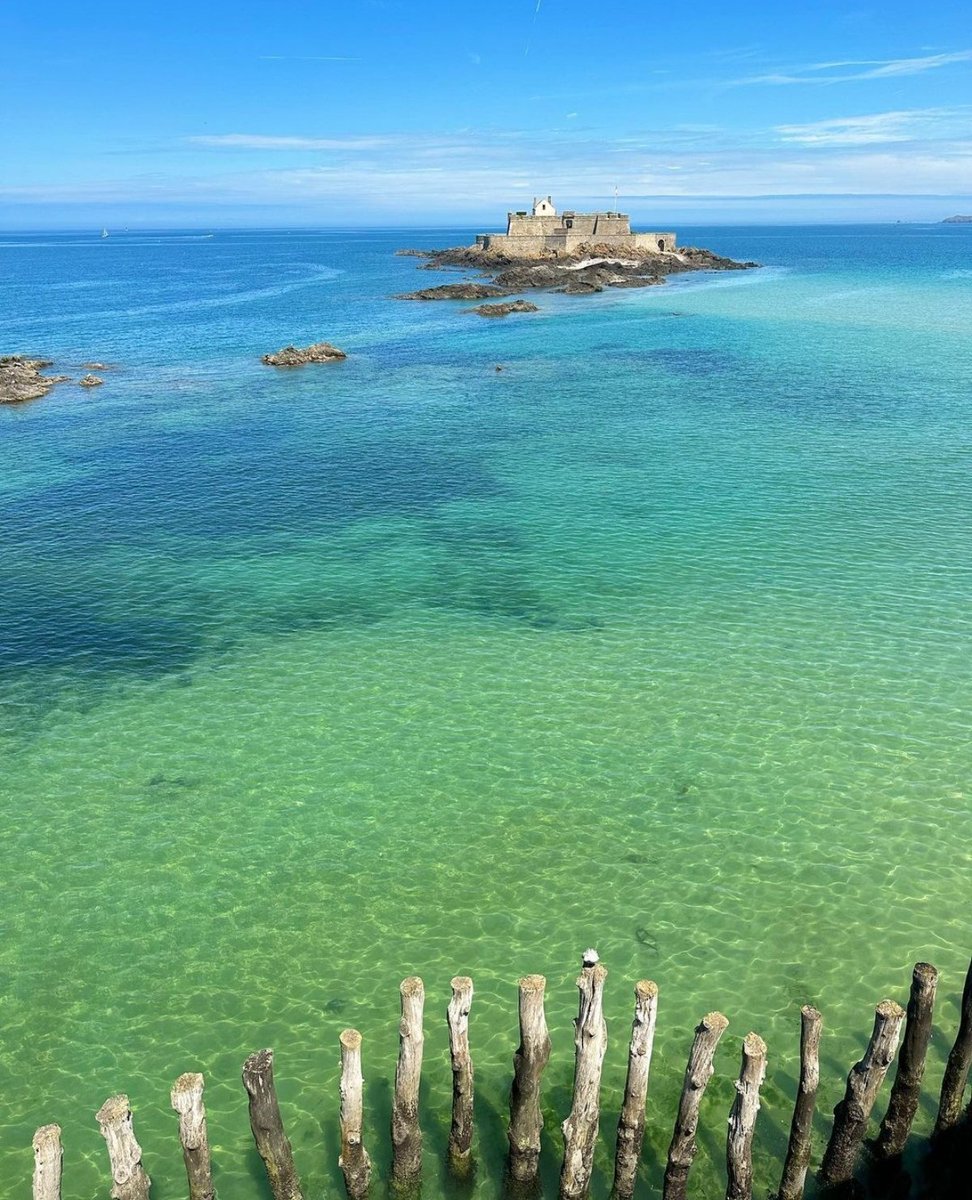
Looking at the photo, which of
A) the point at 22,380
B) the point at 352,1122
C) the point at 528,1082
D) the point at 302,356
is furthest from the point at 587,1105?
the point at 302,356

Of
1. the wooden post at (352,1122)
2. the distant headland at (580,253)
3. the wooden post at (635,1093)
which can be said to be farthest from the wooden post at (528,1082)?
the distant headland at (580,253)

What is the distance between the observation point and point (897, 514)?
3703 cm

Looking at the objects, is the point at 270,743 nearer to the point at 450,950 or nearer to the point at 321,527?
the point at 450,950

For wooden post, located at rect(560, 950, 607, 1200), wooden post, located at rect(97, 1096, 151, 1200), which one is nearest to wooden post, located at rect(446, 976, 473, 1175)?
wooden post, located at rect(560, 950, 607, 1200)

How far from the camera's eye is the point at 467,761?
874 inches

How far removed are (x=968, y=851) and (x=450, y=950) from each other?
10570 mm

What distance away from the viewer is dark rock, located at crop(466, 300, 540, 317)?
102 m

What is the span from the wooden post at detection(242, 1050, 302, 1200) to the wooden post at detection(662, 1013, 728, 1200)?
487cm

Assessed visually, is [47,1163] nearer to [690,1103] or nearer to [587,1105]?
[587,1105]

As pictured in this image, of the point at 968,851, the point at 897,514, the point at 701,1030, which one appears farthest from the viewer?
the point at 897,514

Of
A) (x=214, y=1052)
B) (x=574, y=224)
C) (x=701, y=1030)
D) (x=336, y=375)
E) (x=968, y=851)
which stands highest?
(x=574, y=224)

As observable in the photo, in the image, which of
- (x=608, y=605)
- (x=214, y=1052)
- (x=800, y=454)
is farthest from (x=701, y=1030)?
(x=800, y=454)

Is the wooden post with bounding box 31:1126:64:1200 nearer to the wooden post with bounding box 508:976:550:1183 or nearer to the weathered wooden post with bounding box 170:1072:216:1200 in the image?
the weathered wooden post with bounding box 170:1072:216:1200

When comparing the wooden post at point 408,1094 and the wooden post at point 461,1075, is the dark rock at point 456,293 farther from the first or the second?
the wooden post at point 408,1094
